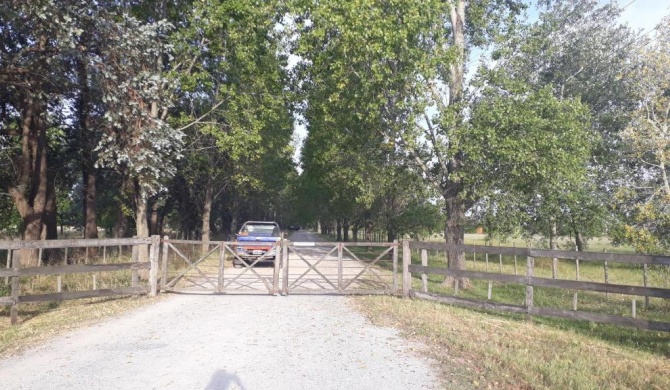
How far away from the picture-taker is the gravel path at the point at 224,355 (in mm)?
5418

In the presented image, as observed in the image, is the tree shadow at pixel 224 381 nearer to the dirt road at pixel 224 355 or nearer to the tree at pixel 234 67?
the dirt road at pixel 224 355

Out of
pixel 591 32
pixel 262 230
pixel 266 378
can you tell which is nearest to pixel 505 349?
pixel 266 378

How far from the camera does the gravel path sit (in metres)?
5.42

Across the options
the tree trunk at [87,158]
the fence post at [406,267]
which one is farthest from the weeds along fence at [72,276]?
the tree trunk at [87,158]

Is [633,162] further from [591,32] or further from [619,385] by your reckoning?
[619,385]

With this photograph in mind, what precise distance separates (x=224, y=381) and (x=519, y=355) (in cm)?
393

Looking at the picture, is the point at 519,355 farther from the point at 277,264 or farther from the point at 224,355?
the point at 277,264

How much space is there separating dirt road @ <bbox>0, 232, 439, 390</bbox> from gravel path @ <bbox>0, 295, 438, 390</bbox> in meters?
0.01

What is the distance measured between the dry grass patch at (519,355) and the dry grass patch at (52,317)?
17.2ft

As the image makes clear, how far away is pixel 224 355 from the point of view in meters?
6.42

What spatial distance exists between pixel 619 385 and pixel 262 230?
16.1 m

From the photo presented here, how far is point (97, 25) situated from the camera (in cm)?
1077

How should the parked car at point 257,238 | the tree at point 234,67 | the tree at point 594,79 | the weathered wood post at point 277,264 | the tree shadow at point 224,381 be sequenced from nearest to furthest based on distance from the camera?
the tree shadow at point 224,381, the weathered wood post at point 277,264, the tree at point 234,67, the parked car at point 257,238, the tree at point 594,79

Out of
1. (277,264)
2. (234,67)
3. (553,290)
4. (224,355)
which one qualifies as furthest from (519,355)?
(234,67)
